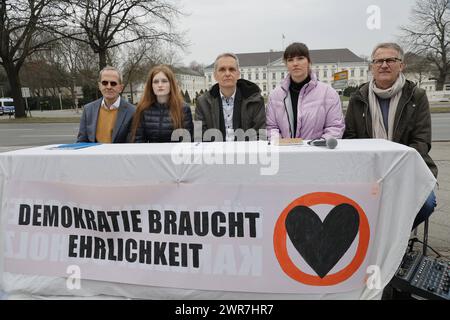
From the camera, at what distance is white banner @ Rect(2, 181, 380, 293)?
2156 mm

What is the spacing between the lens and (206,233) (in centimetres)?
224

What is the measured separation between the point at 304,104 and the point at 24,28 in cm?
2764

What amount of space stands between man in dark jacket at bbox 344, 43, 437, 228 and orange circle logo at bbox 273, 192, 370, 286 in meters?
0.99

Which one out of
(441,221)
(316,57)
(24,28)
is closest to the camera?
(441,221)

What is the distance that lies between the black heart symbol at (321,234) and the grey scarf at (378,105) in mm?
1024

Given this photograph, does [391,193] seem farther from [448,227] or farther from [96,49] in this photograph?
[96,49]

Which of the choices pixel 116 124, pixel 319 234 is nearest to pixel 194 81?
pixel 116 124

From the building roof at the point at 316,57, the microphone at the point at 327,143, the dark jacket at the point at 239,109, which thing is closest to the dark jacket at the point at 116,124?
the dark jacket at the point at 239,109

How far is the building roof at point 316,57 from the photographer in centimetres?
10481

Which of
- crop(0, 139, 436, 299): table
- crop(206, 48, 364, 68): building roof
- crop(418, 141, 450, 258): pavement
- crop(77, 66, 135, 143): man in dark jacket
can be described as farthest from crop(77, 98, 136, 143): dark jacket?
crop(206, 48, 364, 68): building roof

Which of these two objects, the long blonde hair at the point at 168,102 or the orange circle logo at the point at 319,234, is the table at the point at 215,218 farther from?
the long blonde hair at the point at 168,102

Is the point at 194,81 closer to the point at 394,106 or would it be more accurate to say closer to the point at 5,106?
the point at 5,106

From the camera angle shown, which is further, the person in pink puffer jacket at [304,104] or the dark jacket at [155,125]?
the dark jacket at [155,125]

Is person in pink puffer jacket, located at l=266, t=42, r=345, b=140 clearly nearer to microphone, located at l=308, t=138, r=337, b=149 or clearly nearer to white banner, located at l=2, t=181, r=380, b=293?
microphone, located at l=308, t=138, r=337, b=149
